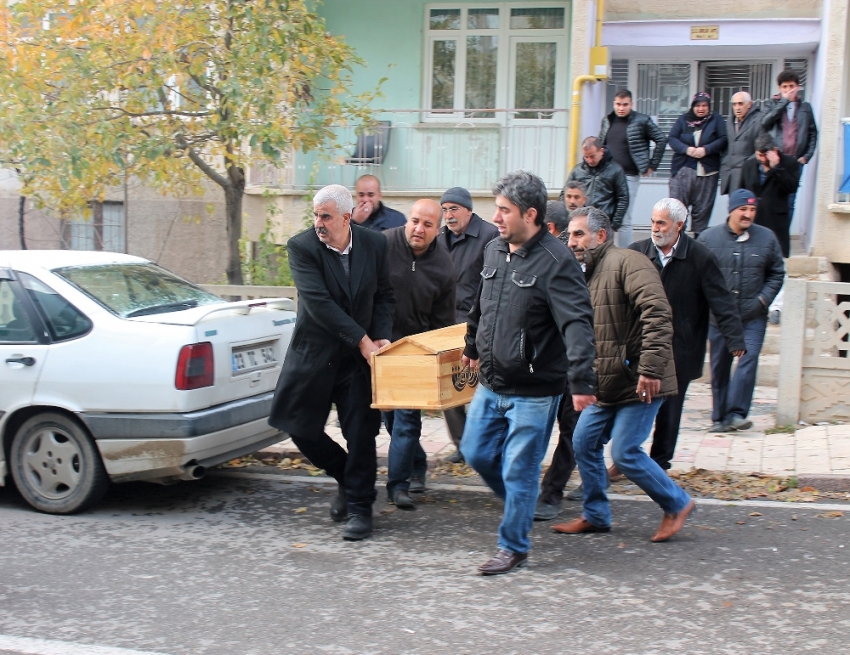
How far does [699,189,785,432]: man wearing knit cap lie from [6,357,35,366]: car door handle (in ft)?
17.3

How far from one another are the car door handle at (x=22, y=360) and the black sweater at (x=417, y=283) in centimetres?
221

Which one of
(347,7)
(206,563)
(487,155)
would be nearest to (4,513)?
(206,563)

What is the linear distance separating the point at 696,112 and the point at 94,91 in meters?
6.68

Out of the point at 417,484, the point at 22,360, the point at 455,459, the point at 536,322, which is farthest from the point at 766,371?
the point at 22,360

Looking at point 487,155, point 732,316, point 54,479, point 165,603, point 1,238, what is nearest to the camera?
point 165,603

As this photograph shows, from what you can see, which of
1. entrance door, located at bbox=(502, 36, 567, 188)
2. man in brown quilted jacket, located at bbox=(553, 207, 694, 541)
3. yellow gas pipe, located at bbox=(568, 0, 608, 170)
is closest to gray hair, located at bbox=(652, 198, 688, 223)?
man in brown quilted jacket, located at bbox=(553, 207, 694, 541)

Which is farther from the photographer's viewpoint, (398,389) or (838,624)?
(398,389)

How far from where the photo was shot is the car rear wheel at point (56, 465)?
600cm

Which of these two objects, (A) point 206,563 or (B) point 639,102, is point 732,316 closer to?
(A) point 206,563

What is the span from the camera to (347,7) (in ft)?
49.3

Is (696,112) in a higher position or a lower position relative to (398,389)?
higher

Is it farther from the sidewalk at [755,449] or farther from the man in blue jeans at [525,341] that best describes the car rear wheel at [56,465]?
the man in blue jeans at [525,341]

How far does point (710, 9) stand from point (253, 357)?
9869 millimetres

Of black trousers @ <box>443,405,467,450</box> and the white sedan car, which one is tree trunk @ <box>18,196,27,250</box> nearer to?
the white sedan car
